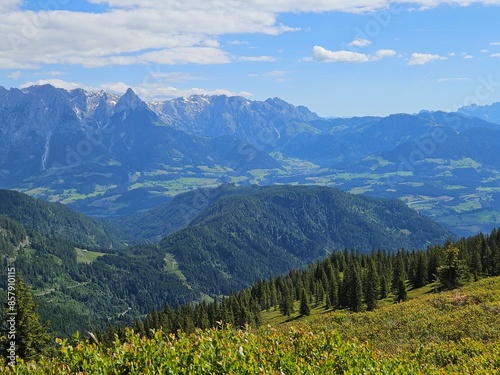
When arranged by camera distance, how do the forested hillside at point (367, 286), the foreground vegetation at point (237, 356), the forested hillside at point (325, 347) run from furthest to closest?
the forested hillside at point (367, 286), the forested hillside at point (325, 347), the foreground vegetation at point (237, 356)

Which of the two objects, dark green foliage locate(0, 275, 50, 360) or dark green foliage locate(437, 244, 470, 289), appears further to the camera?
dark green foliage locate(437, 244, 470, 289)

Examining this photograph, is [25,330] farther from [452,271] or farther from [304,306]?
[304,306]

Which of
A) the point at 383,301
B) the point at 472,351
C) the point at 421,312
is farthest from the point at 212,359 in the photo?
the point at 383,301

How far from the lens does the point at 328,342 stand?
16.2m

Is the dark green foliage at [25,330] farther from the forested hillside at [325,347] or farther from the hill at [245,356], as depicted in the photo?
the hill at [245,356]

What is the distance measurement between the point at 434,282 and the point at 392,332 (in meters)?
86.1

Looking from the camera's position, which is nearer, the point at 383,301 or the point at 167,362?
the point at 167,362

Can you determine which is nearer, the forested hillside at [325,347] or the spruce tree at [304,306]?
the forested hillside at [325,347]

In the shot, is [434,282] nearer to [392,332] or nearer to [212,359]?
[392,332]

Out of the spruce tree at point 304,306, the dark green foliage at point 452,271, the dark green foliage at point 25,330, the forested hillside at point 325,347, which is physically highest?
the forested hillside at point 325,347

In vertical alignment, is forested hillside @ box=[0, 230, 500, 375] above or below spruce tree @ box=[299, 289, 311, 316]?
above

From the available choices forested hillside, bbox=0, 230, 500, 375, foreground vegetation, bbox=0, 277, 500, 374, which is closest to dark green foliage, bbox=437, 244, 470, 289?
forested hillside, bbox=0, 230, 500, 375

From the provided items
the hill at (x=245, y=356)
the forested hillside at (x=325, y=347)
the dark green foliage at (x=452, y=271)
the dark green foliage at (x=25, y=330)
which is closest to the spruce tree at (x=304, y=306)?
the dark green foliage at (x=452, y=271)

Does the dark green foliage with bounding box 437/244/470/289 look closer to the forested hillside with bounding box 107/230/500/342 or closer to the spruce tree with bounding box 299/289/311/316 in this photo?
the forested hillside with bounding box 107/230/500/342
